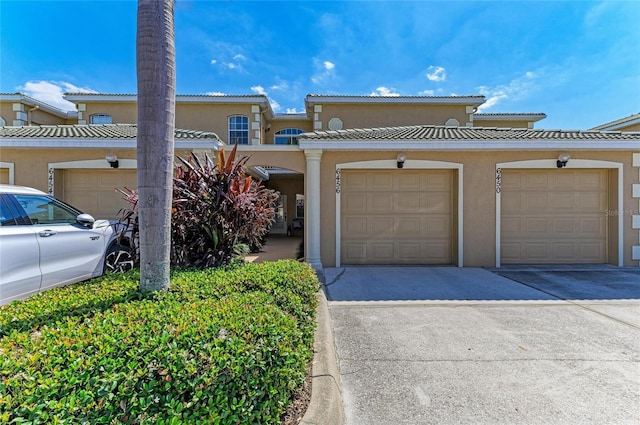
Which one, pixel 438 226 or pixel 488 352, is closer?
pixel 488 352

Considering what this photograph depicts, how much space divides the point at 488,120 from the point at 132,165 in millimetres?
15923

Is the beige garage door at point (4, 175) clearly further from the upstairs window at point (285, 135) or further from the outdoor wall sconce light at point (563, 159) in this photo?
the outdoor wall sconce light at point (563, 159)

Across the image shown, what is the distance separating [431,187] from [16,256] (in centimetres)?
822

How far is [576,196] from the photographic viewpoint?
8.41 m

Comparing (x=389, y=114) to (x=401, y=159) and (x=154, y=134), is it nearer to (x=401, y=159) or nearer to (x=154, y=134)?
(x=401, y=159)

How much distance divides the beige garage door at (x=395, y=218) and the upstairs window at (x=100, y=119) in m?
12.4

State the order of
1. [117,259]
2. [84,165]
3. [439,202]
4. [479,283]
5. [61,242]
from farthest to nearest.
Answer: [439,202] → [84,165] → [479,283] → [117,259] → [61,242]

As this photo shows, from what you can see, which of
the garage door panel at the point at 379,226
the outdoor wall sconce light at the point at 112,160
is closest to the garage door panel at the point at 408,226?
the garage door panel at the point at 379,226

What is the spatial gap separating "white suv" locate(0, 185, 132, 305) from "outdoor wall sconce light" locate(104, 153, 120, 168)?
3457 mm

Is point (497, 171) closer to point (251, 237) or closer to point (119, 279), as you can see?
point (251, 237)

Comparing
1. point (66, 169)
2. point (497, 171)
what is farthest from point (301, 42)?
point (66, 169)

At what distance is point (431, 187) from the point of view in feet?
27.8

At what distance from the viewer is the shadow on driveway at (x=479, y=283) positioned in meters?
5.70

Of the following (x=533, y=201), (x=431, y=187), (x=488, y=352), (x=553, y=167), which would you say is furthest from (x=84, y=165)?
(x=553, y=167)
